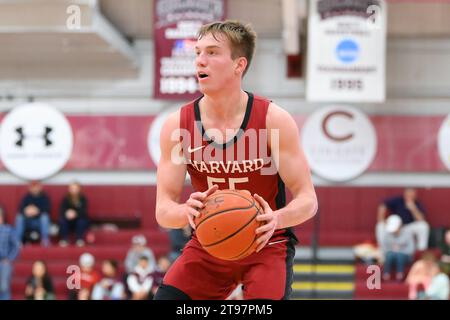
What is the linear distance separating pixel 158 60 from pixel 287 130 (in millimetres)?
9516

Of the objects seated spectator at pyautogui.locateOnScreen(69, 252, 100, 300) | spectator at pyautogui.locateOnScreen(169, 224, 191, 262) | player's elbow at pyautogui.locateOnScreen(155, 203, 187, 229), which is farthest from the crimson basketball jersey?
spectator at pyautogui.locateOnScreen(169, 224, 191, 262)

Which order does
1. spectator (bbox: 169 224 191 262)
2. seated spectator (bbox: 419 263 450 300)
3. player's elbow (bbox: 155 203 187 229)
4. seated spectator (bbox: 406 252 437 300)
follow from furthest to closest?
spectator (bbox: 169 224 191 262)
seated spectator (bbox: 406 252 437 300)
seated spectator (bbox: 419 263 450 300)
player's elbow (bbox: 155 203 187 229)

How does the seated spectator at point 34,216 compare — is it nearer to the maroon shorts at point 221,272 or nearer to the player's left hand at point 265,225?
the maroon shorts at point 221,272

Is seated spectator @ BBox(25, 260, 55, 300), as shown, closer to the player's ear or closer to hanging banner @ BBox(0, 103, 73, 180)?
hanging banner @ BBox(0, 103, 73, 180)

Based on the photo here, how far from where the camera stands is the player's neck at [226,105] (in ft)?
13.7

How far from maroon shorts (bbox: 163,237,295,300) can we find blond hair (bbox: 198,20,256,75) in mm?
991

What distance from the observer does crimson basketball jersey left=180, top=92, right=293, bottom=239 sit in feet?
13.5

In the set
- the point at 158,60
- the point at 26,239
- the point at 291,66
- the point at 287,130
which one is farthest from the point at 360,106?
the point at 287,130

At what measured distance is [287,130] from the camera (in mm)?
4105

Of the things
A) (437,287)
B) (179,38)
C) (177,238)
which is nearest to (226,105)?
(437,287)

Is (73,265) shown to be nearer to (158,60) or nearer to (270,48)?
(158,60)

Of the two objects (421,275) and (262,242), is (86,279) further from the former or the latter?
(262,242)

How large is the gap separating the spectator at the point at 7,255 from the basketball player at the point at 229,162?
948cm

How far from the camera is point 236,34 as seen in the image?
416cm
